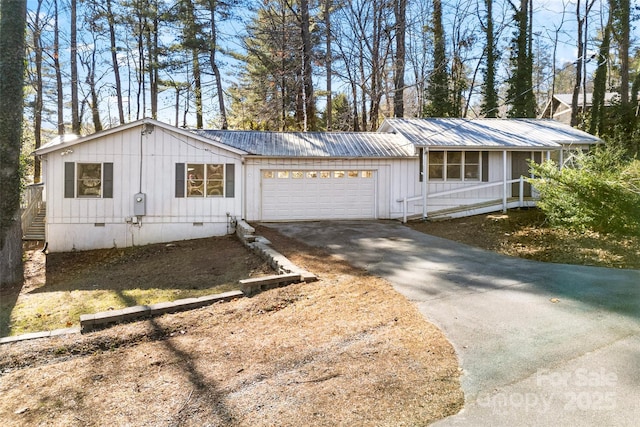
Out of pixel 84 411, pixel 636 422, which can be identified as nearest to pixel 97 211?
pixel 84 411

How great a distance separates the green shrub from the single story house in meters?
3.57

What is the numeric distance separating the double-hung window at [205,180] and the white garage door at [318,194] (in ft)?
4.63

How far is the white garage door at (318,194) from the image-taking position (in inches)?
535

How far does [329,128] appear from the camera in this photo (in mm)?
23641

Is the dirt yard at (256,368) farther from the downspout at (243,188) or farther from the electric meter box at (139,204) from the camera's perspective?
the electric meter box at (139,204)

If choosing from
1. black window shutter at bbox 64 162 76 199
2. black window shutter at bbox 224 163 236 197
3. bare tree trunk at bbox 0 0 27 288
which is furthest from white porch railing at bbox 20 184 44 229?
black window shutter at bbox 224 163 236 197

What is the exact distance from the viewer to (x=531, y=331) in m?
4.16

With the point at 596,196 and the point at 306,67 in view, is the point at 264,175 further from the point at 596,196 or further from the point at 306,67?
the point at 306,67

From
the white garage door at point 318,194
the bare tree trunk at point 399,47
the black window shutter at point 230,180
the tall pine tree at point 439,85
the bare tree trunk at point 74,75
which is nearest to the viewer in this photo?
the black window shutter at point 230,180

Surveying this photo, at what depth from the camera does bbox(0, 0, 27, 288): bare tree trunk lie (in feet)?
27.4

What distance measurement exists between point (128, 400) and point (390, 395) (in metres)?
2.12

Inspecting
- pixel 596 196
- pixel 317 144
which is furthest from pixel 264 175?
pixel 596 196

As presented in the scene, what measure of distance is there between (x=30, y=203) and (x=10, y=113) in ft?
25.3

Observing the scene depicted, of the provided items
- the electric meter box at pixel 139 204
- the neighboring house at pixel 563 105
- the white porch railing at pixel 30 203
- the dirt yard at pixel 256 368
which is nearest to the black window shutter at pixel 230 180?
the electric meter box at pixel 139 204
